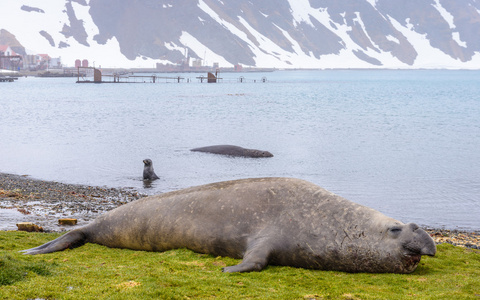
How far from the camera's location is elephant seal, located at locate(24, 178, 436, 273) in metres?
7.85

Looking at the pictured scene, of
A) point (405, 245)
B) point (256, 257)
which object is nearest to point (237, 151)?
point (256, 257)

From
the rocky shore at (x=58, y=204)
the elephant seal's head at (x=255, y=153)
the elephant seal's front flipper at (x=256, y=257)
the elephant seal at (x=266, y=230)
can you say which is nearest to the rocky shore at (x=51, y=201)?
the rocky shore at (x=58, y=204)

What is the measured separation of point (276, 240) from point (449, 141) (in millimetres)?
39089

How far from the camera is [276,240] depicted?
8.24 m

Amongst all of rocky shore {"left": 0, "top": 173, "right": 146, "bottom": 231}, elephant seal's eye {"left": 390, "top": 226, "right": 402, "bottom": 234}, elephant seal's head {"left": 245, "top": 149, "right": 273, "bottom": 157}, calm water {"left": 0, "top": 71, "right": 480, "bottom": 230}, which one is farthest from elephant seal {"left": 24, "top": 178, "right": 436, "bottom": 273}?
elephant seal's head {"left": 245, "top": 149, "right": 273, "bottom": 157}

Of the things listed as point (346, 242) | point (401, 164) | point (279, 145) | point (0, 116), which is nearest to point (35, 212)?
point (346, 242)

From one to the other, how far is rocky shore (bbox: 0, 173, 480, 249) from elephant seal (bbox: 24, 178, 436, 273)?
345cm

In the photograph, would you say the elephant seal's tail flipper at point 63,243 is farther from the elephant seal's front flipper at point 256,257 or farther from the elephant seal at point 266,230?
the elephant seal's front flipper at point 256,257

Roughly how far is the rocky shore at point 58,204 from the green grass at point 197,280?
15.1 feet

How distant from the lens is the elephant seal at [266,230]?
25.8 ft

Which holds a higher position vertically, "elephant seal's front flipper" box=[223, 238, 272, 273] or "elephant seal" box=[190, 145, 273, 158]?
"elephant seal's front flipper" box=[223, 238, 272, 273]

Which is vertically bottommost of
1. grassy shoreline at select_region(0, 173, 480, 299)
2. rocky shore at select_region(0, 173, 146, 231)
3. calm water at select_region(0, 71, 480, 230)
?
calm water at select_region(0, 71, 480, 230)

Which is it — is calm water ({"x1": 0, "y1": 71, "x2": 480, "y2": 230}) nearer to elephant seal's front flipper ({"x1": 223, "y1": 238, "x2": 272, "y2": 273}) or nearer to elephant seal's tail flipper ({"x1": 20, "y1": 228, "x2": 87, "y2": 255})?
elephant seal's front flipper ({"x1": 223, "y1": 238, "x2": 272, "y2": 273})

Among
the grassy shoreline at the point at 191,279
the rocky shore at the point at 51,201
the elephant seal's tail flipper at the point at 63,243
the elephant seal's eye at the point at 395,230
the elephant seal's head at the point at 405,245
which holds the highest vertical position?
the elephant seal's eye at the point at 395,230
